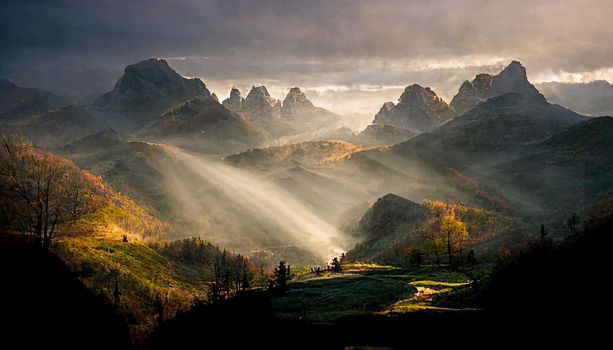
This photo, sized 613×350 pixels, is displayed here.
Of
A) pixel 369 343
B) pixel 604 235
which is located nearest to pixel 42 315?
pixel 369 343

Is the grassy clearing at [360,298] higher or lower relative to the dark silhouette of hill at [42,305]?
lower

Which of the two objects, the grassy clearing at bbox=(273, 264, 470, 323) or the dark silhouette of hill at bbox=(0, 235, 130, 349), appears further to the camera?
the grassy clearing at bbox=(273, 264, 470, 323)

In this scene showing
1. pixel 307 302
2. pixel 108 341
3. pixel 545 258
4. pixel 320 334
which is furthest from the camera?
pixel 307 302

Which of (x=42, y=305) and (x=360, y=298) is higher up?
(x=42, y=305)

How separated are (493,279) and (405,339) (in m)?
24.9

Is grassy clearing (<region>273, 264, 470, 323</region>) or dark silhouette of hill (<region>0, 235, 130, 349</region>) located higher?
dark silhouette of hill (<region>0, 235, 130, 349</region>)

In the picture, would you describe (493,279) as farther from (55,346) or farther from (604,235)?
(55,346)

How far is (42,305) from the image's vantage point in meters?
61.3

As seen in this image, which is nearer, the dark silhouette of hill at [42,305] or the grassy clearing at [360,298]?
the dark silhouette of hill at [42,305]

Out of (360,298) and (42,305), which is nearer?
(42,305)

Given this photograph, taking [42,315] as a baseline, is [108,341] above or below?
below

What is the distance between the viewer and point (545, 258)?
2657 inches

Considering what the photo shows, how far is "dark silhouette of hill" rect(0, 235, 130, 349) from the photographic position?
58.0m

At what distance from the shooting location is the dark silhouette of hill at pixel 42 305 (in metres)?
58.0
